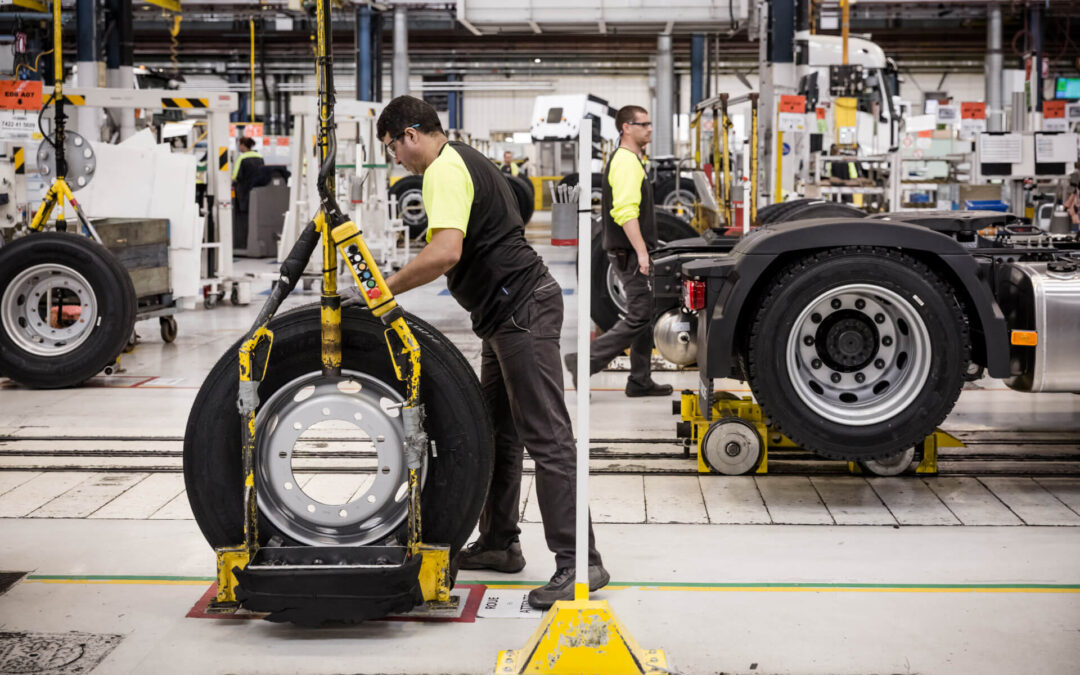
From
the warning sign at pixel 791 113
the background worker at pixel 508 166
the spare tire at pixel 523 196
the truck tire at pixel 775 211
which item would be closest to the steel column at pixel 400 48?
the background worker at pixel 508 166

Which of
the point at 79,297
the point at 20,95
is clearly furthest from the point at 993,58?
the point at 79,297

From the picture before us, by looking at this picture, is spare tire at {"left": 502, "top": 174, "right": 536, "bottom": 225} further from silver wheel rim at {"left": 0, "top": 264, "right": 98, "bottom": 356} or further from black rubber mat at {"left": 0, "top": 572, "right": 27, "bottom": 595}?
black rubber mat at {"left": 0, "top": 572, "right": 27, "bottom": 595}

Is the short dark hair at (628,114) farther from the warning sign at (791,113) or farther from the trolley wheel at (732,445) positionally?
the warning sign at (791,113)

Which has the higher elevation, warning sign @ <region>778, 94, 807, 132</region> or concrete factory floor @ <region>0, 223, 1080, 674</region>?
warning sign @ <region>778, 94, 807, 132</region>

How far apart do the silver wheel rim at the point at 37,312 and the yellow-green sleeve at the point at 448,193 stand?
479cm

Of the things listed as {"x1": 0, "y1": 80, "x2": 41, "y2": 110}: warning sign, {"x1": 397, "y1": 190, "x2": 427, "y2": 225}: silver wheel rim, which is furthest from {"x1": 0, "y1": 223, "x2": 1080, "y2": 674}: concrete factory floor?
{"x1": 397, "y1": 190, "x2": 427, "y2": 225}: silver wheel rim

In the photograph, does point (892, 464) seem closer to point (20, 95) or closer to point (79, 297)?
point (79, 297)

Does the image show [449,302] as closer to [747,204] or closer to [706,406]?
[747,204]

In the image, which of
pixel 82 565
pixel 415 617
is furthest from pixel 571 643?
pixel 82 565

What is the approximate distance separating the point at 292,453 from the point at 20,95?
18.6 ft

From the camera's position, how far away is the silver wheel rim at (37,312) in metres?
7.80

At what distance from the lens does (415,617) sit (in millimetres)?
3881

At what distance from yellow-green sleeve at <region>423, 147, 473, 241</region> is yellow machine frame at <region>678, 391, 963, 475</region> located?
7.53 feet

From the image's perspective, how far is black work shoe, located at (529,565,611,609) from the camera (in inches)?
155
